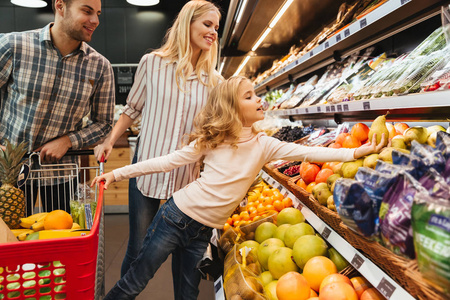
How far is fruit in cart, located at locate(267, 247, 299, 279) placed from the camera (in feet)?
4.91

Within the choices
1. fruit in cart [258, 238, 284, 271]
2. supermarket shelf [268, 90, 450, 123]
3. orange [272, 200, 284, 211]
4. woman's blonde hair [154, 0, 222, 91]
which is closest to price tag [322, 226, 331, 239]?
fruit in cart [258, 238, 284, 271]

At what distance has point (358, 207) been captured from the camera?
92 centimetres

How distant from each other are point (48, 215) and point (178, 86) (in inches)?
34.2

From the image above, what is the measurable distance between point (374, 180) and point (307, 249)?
616mm

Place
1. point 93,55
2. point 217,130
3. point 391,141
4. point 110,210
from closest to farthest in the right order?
point 391,141
point 217,130
point 93,55
point 110,210

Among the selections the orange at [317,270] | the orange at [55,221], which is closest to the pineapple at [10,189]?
the orange at [55,221]

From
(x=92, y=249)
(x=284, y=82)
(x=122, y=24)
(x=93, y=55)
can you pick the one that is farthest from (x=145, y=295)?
(x=122, y=24)

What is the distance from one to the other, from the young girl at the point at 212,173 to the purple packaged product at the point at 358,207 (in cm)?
68

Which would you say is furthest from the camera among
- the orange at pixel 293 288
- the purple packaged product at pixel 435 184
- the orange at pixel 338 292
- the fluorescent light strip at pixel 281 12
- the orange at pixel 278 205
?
the fluorescent light strip at pixel 281 12

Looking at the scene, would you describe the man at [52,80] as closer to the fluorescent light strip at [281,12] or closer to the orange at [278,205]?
the orange at [278,205]

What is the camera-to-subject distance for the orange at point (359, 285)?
1.24 metres

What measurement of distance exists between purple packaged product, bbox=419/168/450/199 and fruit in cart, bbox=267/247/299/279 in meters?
0.76

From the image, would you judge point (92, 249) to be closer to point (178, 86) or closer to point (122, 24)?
point (178, 86)

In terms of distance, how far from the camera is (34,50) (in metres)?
1.95
